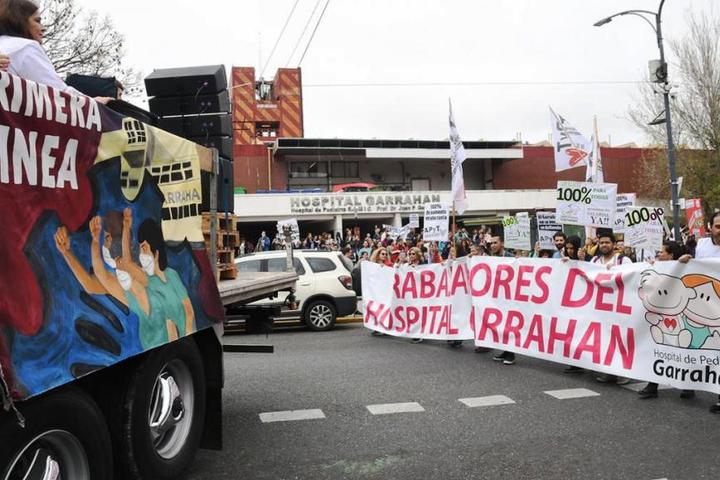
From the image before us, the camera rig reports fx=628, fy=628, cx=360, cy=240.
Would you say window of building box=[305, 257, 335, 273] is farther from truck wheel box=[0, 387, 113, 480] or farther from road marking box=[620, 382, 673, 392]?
Result: truck wheel box=[0, 387, 113, 480]

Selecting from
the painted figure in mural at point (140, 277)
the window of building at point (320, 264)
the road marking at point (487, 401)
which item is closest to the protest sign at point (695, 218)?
the window of building at point (320, 264)

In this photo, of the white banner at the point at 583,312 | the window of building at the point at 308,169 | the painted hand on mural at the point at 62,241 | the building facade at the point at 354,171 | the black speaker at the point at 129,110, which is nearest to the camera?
the painted hand on mural at the point at 62,241

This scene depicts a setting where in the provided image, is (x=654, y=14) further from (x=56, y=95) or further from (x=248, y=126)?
(x=248, y=126)

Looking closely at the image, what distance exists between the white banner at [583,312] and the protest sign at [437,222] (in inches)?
147

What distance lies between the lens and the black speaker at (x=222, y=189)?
473cm

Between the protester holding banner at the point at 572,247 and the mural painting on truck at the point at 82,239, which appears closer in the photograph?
the mural painting on truck at the point at 82,239

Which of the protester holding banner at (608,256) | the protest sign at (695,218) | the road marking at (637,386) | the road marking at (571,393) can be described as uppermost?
the protest sign at (695,218)

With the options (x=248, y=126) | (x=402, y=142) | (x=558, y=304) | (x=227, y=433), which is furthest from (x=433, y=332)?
(x=248, y=126)

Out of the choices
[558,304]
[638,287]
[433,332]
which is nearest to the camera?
[638,287]

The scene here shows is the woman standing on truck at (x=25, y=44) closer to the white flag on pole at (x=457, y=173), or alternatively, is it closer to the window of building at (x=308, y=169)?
the white flag on pole at (x=457, y=173)

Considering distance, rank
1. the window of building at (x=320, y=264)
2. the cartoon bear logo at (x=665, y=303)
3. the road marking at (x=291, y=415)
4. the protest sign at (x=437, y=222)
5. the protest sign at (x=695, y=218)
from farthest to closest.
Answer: the protest sign at (x=695, y=218), the protest sign at (x=437, y=222), the window of building at (x=320, y=264), the cartoon bear logo at (x=665, y=303), the road marking at (x=291, y=415)

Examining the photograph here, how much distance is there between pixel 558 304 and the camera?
24.6 feet

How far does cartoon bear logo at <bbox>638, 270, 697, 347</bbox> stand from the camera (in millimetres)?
6027

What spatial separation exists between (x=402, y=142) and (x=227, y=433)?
115 ft
